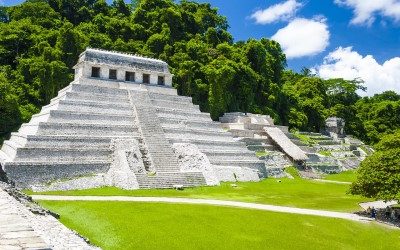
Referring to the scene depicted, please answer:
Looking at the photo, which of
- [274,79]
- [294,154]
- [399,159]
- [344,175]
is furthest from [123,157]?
[274,79]

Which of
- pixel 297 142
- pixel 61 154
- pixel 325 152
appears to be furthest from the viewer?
pixel 325 152

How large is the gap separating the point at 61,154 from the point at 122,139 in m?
5.35

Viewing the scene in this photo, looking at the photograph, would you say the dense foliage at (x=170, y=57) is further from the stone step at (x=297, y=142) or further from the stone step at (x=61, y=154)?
the stone step at (x=61, y=154)

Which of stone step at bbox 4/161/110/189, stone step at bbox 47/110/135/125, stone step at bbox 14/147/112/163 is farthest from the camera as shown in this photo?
stone step at bbox 47/110/135/125

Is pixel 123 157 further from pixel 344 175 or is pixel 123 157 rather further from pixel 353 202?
pixel 344 175

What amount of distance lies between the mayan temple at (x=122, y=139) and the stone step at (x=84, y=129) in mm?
77

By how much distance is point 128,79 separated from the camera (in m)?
43.3

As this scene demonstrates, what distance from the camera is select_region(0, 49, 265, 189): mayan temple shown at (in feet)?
99.8

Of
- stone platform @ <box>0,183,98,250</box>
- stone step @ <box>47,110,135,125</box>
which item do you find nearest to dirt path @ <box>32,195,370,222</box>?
stone step @ <box>47,110,135,125</box>

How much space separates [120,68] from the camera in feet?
139

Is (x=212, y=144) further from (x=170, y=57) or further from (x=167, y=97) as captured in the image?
(x=170, y=57)

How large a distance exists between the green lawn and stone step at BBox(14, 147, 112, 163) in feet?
25.1

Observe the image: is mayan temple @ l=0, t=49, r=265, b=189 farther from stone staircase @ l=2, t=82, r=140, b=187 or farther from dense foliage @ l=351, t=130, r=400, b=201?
dense foliage @ l=351, t=130, r=400, b=201

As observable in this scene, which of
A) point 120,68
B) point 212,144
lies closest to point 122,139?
point 212,144
